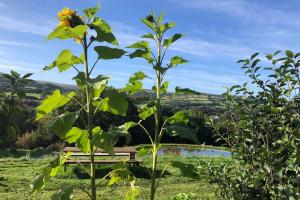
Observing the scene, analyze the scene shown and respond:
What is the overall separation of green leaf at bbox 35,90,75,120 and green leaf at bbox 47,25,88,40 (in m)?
0.37

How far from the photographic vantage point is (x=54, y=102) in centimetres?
255

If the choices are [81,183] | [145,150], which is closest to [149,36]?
[145,150]

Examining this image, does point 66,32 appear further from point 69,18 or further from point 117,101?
point 117,101

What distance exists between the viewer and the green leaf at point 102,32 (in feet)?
→ 7.91

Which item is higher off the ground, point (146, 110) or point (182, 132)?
point (146, 110)

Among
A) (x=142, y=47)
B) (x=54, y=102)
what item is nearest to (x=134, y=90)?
(x=142, y=47)

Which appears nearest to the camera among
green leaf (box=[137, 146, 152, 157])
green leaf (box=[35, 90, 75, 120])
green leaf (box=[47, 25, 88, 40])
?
green leaf (box=[47, 25, 88, 40])

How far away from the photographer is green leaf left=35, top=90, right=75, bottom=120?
99.6 inches

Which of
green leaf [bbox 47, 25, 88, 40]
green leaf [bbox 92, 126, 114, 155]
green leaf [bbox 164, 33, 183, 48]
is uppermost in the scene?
green leaf [bbox 164, 33, 183, 48]

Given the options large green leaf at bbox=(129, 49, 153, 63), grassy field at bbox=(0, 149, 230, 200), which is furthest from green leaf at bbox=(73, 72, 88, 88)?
grassy field at bbox=(0, 149, 230, 200)

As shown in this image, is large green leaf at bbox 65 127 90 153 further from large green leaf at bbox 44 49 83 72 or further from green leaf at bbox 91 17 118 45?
green leaf at bbox 91 17 118 45

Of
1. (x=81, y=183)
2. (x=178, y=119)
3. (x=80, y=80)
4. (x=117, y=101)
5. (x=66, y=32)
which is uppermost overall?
(x=66, y=32)

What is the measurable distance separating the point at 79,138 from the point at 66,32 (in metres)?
0.66

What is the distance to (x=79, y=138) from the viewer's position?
8.40 ft
